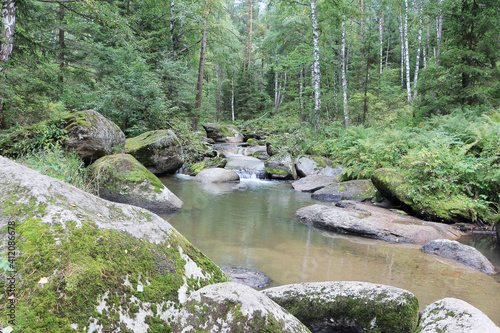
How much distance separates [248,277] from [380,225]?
354cm

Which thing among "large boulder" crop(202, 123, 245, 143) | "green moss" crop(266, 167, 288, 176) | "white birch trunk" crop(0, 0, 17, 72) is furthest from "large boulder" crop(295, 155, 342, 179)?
"white birch trunk" crop(0, 0, 17, 72)

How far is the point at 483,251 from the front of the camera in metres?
5.42

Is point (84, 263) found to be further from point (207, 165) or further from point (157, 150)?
point (207, 165)

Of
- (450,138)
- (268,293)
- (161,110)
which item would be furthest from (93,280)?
(161,110)

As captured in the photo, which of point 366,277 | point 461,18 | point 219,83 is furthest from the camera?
point 219,83

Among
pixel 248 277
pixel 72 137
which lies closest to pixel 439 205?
pixel 248 277

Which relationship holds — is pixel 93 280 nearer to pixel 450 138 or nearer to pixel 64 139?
pixel 64 139

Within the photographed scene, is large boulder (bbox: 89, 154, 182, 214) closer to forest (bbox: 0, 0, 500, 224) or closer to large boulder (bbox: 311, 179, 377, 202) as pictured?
forest (bbox: 0, 0, 500, 224)

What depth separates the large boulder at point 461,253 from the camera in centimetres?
459

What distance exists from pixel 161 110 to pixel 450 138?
455 inches

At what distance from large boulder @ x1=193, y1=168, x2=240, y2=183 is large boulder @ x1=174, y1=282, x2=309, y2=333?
993 cm

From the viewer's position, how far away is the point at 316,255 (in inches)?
200

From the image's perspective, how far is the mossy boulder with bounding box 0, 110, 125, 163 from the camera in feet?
22.3

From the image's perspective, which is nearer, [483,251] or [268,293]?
[268,293]
